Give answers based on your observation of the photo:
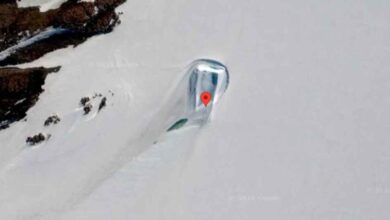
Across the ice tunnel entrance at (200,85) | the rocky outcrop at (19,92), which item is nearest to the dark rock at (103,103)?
the rocky outcrop at (19,92)

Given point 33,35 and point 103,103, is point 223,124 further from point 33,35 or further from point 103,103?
point 33,35

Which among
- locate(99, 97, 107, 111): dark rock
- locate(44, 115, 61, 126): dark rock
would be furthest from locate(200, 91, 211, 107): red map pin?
locate(44, 115, 61, 126): dark rock

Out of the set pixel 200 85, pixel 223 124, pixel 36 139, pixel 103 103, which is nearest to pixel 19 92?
pixel 36 139

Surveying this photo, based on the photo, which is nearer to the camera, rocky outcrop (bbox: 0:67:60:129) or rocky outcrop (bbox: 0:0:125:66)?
rocky outcrop (bbox: 0:0:125:66)

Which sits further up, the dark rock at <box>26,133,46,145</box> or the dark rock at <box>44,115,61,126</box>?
the dark rock at <box>44,115,61,126</box>

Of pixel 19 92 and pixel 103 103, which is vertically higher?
pixel 19 92

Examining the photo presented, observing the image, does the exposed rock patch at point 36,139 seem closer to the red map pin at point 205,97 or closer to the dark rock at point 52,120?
the dark rock at point 52,120

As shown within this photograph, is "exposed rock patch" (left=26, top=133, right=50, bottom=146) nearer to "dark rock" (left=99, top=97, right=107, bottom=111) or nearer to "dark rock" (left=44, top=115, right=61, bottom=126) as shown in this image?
"dark rock" (left=44, top=115, right=61, bottom=126)

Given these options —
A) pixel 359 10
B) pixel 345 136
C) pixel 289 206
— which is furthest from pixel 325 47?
pixel 289 206

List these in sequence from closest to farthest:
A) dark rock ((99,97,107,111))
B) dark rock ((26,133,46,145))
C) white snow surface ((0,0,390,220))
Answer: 1. white snow surface ((0,0,390,220))
2. dark rock ((26,133,46,145))
3. dark rock ((99,97,107,111))
